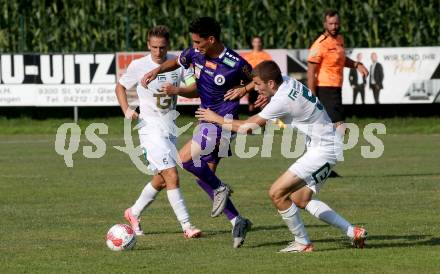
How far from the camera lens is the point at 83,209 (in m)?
14.5

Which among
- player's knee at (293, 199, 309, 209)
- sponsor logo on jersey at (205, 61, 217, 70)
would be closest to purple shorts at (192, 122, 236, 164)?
sponsor logo on jersey at (205, 61, 217, 70)

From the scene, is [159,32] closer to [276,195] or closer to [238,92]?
[238,92]

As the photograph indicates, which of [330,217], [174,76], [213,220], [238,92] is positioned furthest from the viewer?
[213,220]

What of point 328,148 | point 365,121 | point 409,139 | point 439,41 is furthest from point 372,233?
point 439,41

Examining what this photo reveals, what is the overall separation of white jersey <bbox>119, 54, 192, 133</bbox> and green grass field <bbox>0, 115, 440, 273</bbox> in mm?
1208

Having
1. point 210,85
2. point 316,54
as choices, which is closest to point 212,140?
point 210,85

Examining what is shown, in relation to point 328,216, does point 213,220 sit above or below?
below

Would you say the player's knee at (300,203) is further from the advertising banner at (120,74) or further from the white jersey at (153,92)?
the advertising banner at (120,74)

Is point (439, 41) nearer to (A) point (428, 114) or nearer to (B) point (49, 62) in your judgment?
(A) point (428, 114)

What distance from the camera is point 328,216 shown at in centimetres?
1090

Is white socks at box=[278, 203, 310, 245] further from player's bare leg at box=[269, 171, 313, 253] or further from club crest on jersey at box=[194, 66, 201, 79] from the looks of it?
club crest on jersey at box=[194, 66, 201, 79]

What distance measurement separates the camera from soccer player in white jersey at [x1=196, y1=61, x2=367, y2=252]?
1055 centimetres

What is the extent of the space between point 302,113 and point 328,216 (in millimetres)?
1036

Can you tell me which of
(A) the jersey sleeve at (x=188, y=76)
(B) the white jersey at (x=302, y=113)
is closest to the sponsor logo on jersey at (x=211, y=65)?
(A) the jersey sleeve at (x=188, y=76)
